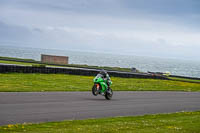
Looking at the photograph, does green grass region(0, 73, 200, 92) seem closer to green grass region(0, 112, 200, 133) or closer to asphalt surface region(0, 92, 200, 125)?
asphalt surface region(0, 92, 200, 125)

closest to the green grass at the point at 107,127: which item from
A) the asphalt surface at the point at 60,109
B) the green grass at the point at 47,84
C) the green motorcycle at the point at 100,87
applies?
the asphalt surface at the point at 60,109

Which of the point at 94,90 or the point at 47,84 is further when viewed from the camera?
the point at 47,84

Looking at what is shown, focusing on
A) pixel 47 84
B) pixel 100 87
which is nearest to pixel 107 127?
pixel 100 87

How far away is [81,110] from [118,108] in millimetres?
2316

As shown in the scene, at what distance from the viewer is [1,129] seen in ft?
32.2

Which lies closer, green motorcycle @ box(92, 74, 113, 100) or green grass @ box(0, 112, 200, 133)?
green grass @ box(0, 112, 200, 133)

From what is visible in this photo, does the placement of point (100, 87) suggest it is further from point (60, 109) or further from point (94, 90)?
point (60, 109)

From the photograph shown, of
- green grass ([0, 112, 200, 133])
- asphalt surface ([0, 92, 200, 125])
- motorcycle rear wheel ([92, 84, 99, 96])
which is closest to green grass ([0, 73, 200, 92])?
motorcycle rear wheel ([92, 84, 99, 96])

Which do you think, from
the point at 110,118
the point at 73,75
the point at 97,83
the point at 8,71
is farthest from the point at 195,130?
the point at 73,75

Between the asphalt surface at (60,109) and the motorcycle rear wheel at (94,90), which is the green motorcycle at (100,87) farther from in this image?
the asphalt surface at (60,109)

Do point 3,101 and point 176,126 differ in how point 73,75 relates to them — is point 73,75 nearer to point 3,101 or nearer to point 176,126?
point 3,101

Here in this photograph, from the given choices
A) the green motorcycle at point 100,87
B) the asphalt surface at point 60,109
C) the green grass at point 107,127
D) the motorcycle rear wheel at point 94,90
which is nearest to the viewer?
the green grass at point 107,127

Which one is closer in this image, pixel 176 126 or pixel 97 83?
pixel 176 126

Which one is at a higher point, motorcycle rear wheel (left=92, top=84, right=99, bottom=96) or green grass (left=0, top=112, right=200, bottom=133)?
motorcycle rear wheel (left=92, top=84, right=99, bottom=96)
